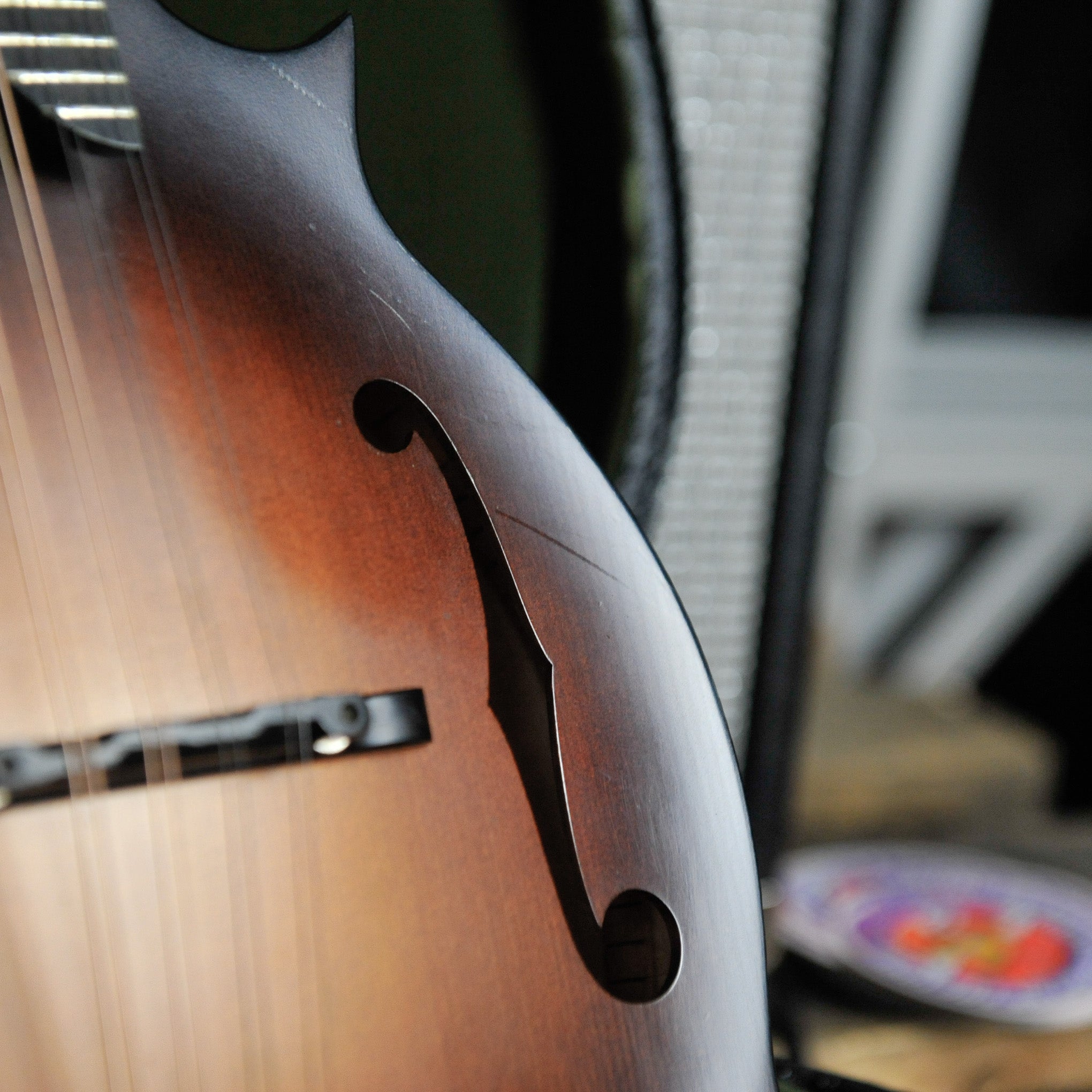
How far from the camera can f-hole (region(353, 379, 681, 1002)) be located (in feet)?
0.62

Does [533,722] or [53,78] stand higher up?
[53,78]

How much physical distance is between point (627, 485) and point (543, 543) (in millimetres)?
101

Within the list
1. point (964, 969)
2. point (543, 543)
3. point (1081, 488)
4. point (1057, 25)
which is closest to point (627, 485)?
point (543, 543)

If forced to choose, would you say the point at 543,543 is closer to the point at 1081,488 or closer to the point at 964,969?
the point at 964,969

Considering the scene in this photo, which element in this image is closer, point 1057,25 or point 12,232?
point 12,232

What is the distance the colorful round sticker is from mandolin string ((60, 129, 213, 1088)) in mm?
370

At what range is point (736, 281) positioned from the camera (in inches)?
17.7

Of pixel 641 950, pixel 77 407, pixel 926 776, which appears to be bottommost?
pixel 926 776

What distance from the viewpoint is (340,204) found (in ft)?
0.68

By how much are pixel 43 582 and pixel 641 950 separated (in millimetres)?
122

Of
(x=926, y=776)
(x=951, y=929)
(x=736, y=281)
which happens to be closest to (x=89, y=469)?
(x=736, y=281)

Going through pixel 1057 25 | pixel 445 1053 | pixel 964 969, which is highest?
pixel 1057 25

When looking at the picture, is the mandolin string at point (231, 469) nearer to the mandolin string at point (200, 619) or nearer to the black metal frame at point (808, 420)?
the mandolin string at point (200, 619)

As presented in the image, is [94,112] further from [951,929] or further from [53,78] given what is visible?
[951,929]
